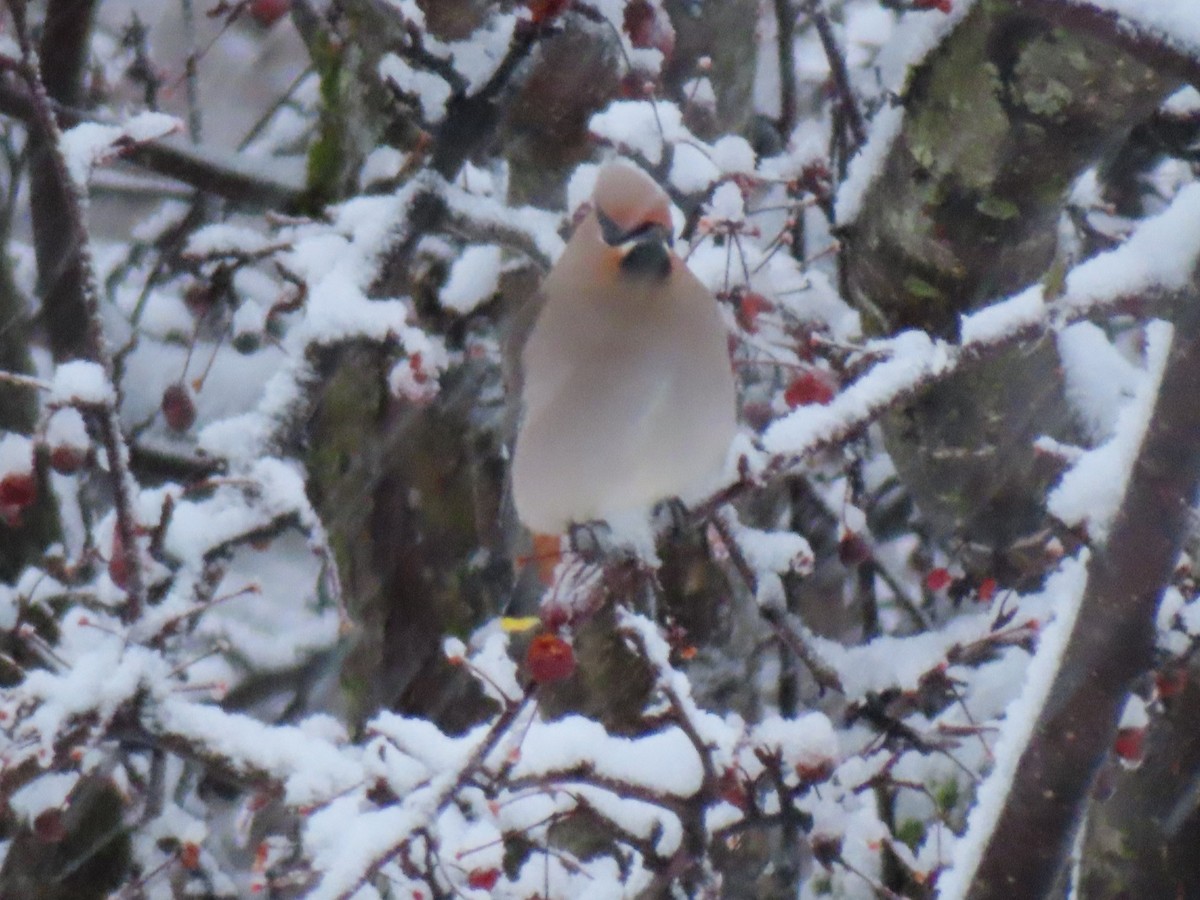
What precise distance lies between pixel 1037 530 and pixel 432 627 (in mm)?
1368

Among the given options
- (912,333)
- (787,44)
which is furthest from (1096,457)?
(787,44)

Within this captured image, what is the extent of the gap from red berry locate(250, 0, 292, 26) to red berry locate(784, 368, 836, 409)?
130cm

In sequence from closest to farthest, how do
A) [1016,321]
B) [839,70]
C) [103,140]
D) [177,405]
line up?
[1016,321], [103,140], [839,70], [177,405]

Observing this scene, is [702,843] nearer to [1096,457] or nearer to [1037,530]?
[1096,457]

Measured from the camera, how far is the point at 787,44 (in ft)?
11.3

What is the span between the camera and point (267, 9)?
9.88ft

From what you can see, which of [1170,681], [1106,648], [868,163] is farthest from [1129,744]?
[868,163]

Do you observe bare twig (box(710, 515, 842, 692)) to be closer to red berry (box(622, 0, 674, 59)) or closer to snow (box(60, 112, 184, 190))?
red berry (box(622, 0, 674, 59))

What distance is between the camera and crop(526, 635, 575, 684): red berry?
67.7 inches

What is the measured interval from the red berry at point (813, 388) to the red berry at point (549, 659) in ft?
2.96

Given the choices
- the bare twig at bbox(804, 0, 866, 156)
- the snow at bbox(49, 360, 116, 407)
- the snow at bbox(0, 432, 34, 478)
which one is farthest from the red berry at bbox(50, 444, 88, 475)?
the bare twig at bbox(804, 0, 866, 156)

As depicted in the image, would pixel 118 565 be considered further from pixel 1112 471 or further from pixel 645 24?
pixel 1112 471

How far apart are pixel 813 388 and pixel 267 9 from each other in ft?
4.40

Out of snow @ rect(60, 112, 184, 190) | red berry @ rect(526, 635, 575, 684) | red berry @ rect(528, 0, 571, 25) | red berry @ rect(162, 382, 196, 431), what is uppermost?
red berry @ rect(528, 0, 571, 25)
